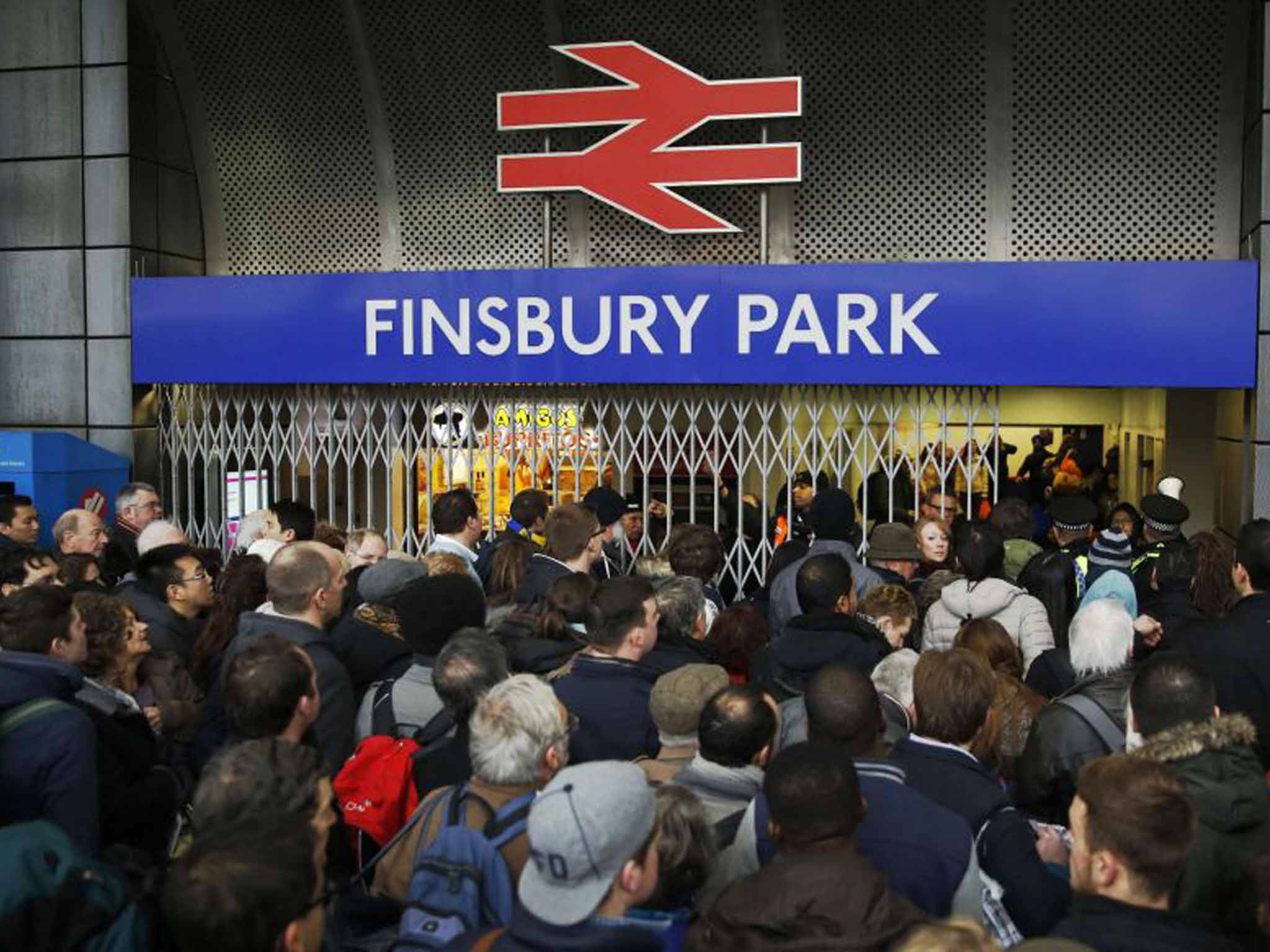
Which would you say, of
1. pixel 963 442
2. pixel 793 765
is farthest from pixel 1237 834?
pixel 963 442

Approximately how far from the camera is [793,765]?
2.66 metres

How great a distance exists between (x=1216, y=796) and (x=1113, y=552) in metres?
2.89

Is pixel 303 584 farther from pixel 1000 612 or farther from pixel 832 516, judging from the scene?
pixel 832 516

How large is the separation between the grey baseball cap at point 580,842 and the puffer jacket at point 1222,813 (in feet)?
3.80

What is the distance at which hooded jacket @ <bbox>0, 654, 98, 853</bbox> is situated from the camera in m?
3.14

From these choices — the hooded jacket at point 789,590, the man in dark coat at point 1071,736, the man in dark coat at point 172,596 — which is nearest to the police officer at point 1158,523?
the hooded jacket at point 789,590

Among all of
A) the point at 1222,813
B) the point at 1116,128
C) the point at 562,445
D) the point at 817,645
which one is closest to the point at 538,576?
the point at 817,645

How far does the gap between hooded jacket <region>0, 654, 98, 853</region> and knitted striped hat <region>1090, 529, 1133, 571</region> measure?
409 centimetres

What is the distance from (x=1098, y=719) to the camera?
3.61 metres

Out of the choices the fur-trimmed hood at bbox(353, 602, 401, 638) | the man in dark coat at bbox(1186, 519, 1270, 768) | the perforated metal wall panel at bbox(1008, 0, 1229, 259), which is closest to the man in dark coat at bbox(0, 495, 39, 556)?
the fur-trimmed hood at bbox(353, 602, 401, 638)

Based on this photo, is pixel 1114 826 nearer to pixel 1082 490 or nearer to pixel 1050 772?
pixel 1050 772

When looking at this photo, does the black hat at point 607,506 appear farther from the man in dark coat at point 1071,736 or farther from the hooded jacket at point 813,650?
the man in dark coat at point 1071,736

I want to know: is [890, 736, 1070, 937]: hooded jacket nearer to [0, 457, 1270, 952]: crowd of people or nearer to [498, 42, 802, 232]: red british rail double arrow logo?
[0, 457, 1270, 952]: crowd of people

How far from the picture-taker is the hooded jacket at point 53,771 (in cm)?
314
